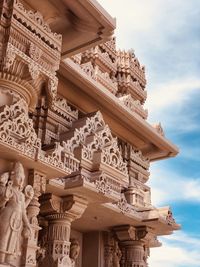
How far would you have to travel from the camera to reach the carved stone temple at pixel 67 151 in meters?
5.82

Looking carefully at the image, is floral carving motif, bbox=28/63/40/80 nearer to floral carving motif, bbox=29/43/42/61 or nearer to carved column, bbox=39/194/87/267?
floral carving motif, bbox=29/43/42/61

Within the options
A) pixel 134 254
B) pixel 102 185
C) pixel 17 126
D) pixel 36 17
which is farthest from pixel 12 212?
pixel 134 254

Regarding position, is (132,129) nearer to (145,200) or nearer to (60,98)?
(145,200)

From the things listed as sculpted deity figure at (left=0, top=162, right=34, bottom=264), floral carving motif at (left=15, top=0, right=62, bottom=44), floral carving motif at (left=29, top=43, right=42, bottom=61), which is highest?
floral carving motif at (left=15, top=0, right=62, bottom=44)

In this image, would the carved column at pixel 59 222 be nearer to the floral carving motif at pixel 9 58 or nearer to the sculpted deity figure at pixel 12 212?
the sculpted deity figure at pixel 12 212

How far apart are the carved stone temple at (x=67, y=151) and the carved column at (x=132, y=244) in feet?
0.08

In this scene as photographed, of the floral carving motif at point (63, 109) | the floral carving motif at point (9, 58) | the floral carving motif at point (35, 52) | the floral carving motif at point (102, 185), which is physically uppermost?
the floral carving motif at point (63, 109)

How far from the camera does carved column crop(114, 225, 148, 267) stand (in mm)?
9914

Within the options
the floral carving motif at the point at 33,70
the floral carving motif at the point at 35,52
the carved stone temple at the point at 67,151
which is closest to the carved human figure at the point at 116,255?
the carved stone temple at the point at 67,151

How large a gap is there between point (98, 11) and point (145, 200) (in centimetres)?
544

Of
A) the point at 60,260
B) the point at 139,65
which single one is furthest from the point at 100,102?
the point at 139,65

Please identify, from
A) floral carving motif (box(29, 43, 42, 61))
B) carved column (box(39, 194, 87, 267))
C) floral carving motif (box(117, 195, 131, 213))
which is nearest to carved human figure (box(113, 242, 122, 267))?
floral carving motif (box(117, 195, 131, 213))

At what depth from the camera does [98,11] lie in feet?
22.8

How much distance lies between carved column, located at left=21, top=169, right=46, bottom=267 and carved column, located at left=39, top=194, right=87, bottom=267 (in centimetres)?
156
